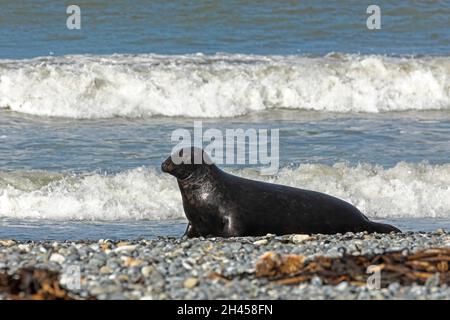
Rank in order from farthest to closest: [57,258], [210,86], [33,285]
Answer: [210,86]
[57,258]
[33,285]

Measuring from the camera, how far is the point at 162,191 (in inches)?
448

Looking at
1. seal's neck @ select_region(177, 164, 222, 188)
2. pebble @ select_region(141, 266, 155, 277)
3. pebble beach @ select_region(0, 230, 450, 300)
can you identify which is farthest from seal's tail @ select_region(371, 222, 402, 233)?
pebble @ select_region(141, 266, 155, 277)

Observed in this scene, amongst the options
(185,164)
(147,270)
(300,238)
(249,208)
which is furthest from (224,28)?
(147,270)

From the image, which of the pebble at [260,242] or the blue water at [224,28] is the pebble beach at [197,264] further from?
the blue water at [224,28]

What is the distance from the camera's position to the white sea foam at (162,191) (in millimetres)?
10844

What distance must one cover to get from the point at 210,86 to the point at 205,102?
504mm

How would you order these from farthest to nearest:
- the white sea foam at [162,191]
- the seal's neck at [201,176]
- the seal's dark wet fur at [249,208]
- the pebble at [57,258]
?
the white sea foam at [162,191], the seal's neck at [201,176], the seal's dark wet fur at [249,208], the pebble at [57,258]

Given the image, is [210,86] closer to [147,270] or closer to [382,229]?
[382,229]

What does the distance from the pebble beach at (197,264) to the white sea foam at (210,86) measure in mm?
8480

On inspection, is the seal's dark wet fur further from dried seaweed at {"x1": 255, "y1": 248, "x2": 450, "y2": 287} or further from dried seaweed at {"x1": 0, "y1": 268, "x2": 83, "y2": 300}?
dried seaweed at {"x1": 0, "y1": 268, "x2": 83, "y2": 300}

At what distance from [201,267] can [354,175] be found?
541 centimetres

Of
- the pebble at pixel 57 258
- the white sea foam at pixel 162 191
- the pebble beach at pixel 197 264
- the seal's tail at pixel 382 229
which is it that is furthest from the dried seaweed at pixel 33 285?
the white sea foam at pixel 162 191

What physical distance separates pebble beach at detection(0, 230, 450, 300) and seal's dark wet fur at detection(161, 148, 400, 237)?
0.50m

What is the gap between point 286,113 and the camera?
1662 centimetres
